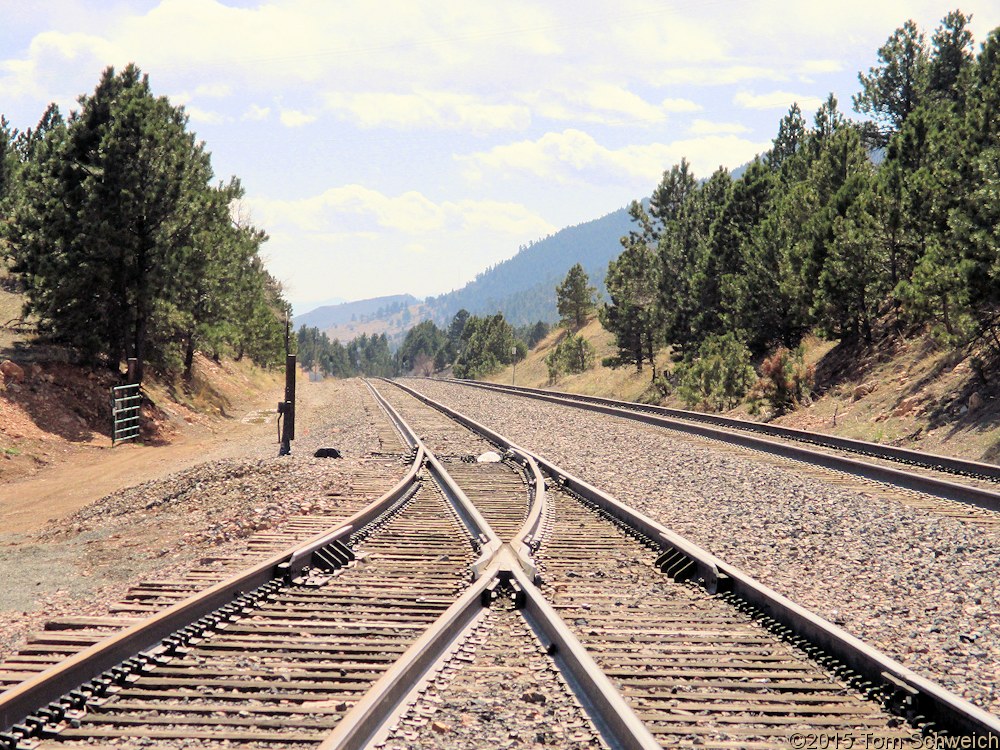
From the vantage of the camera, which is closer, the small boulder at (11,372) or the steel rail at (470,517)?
the steel rail at (470,517)

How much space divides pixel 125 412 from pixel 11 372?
3.08 meters

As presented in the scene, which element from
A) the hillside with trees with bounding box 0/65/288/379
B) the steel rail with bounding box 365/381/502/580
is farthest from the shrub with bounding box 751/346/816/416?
the hillside with trees with bounding box 0/65/288/379

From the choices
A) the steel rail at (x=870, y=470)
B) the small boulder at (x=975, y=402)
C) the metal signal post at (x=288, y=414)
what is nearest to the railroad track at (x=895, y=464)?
the steel rail at (x=870, y=470)

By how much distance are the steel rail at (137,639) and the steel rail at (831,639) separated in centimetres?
335

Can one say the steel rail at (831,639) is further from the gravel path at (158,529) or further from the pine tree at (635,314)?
the pine tree at (635,314)

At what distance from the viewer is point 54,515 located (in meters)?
13.8

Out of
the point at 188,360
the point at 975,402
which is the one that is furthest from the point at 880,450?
the point at 188,360

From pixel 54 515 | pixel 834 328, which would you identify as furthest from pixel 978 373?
pixel 54 515

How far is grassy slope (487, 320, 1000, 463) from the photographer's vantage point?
17859 millimetres

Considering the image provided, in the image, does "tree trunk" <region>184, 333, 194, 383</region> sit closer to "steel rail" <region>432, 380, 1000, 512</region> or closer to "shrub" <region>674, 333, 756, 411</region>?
"shrub" <region>674, 333, 756, 411</region>

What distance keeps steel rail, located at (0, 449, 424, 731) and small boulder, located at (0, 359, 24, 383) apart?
18585 mm

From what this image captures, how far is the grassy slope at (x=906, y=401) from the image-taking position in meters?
17.9

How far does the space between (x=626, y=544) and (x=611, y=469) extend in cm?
611

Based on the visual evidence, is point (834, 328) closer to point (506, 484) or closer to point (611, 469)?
point (611, 469)
